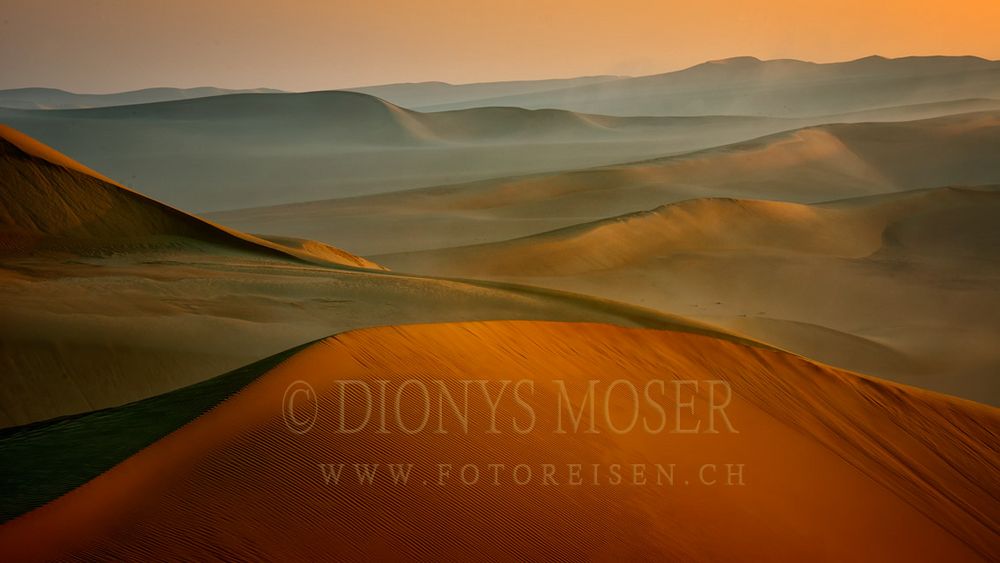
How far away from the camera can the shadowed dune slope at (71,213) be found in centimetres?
1080

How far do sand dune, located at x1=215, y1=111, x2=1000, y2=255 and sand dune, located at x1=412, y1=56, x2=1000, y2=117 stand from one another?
2822 inches

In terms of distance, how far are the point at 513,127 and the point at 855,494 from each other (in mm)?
77233

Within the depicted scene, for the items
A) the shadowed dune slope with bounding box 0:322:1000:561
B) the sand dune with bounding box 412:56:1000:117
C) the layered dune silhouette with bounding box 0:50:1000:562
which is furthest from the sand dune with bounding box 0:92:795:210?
the shadowed dune slope with bounding box 0:322:1000:561

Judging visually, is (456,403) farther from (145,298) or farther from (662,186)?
(662,186)

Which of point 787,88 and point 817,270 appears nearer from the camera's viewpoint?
point 817,270

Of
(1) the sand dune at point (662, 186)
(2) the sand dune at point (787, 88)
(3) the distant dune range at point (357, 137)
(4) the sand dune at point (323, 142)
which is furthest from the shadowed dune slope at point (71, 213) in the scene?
(2) the sand dune at point (787, 88)

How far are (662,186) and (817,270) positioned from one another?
14241mm

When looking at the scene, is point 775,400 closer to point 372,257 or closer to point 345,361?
point 345,361

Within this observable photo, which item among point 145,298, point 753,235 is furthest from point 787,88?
point 145,298

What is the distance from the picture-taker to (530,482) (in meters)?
5.03

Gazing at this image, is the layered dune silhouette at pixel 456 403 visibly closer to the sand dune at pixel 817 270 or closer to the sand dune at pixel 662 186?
the sand dune at pixel 817 270

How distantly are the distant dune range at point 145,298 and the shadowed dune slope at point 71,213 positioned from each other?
0.05 ft

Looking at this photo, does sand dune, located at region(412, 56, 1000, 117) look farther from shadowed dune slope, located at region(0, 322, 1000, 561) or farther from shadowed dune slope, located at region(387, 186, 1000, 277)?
shadowed dune slope, located at region(0, 322, 1000, 561)

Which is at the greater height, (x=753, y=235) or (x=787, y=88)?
(x=787, y=88)
